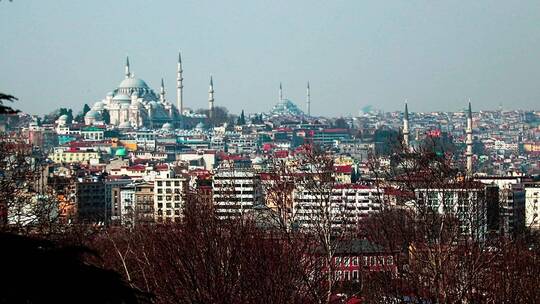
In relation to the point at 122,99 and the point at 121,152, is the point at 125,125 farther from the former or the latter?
the point at 121,152

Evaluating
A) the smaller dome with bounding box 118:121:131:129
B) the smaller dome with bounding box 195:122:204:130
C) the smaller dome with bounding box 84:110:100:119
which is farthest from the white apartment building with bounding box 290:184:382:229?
the smaller dome with bounding box 195:122:204:130

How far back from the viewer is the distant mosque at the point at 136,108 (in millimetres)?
121188

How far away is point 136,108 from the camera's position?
12262 cm

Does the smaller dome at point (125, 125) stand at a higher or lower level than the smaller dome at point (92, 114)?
lower

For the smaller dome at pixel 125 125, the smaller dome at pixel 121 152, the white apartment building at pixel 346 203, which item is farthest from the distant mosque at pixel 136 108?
the white apartment building at pixel 346 203

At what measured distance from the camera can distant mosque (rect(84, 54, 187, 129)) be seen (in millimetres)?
121188

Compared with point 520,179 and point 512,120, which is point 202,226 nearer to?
point 520,179

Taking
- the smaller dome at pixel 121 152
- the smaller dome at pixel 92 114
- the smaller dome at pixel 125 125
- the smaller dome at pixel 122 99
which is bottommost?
the smaller dome at pixel 121 152

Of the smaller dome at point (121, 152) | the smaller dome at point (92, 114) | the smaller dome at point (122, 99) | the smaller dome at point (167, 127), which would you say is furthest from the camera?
the smaller dome at point (122, 99)

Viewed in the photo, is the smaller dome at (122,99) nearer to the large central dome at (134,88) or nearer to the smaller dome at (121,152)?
the large central dome at (134,88)

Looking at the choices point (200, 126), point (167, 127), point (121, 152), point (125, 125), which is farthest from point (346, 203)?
point (200, 126)

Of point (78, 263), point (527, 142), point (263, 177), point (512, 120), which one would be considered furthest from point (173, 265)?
point (512, 120)

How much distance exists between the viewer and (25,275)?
330 cm

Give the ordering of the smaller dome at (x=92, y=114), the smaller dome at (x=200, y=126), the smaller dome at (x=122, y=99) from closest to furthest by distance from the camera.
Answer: the smaller dome at (x=92, y=114) → the smaller dome at (x=122, y=99) → the smaller dome at (x=200, y=126)
